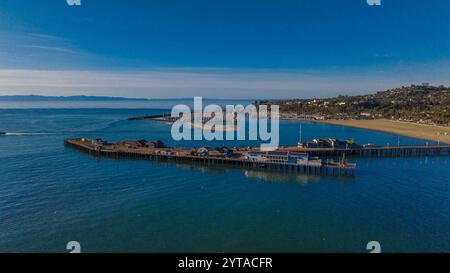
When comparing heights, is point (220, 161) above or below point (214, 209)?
above

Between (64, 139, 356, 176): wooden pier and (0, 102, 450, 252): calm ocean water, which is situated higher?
(64, 139, 356, 176): wooden pier

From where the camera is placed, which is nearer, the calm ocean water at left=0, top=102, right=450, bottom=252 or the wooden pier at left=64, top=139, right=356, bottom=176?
the calm ocean water at left=0, top=102, right=450, bottom=252

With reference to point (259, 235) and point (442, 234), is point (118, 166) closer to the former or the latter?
point (259, 235)
